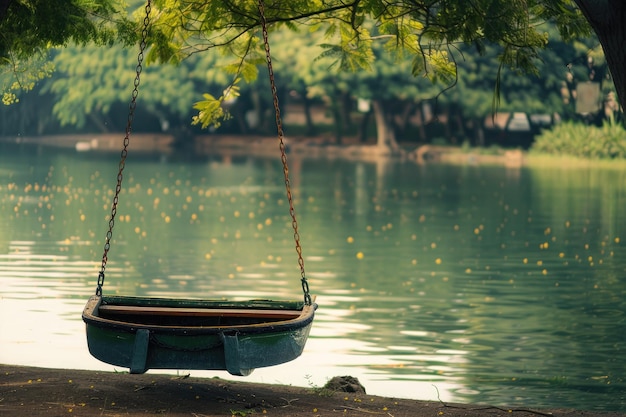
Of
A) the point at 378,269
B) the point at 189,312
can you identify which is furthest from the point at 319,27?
the point at 378,269

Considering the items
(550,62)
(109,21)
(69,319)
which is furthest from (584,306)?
(550,62)

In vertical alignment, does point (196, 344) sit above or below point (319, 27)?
below

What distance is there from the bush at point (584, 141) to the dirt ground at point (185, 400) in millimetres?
41179

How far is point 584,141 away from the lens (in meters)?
51.9

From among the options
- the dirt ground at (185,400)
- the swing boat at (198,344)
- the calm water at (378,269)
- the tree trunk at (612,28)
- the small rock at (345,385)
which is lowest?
the calm water at (378,269)

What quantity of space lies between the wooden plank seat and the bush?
41.4 meters

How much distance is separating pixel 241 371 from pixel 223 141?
54.3m

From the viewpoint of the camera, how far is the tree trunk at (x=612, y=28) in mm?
8672

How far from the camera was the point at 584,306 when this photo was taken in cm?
1672

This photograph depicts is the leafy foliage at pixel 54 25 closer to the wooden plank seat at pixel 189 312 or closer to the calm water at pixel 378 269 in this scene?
the wooden plank seat at pixel 189 312

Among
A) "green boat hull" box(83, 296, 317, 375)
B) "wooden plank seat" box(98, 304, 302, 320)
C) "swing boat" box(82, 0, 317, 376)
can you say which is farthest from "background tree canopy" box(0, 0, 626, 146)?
"green boat hull" box(83, 296, 317, 375)

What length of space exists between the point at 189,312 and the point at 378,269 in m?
10.2

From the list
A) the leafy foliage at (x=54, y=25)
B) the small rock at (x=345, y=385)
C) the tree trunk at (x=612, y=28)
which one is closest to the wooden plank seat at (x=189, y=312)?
the small rock at (x=345, y=385)

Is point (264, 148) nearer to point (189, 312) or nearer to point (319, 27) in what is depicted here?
point (319, 27)
